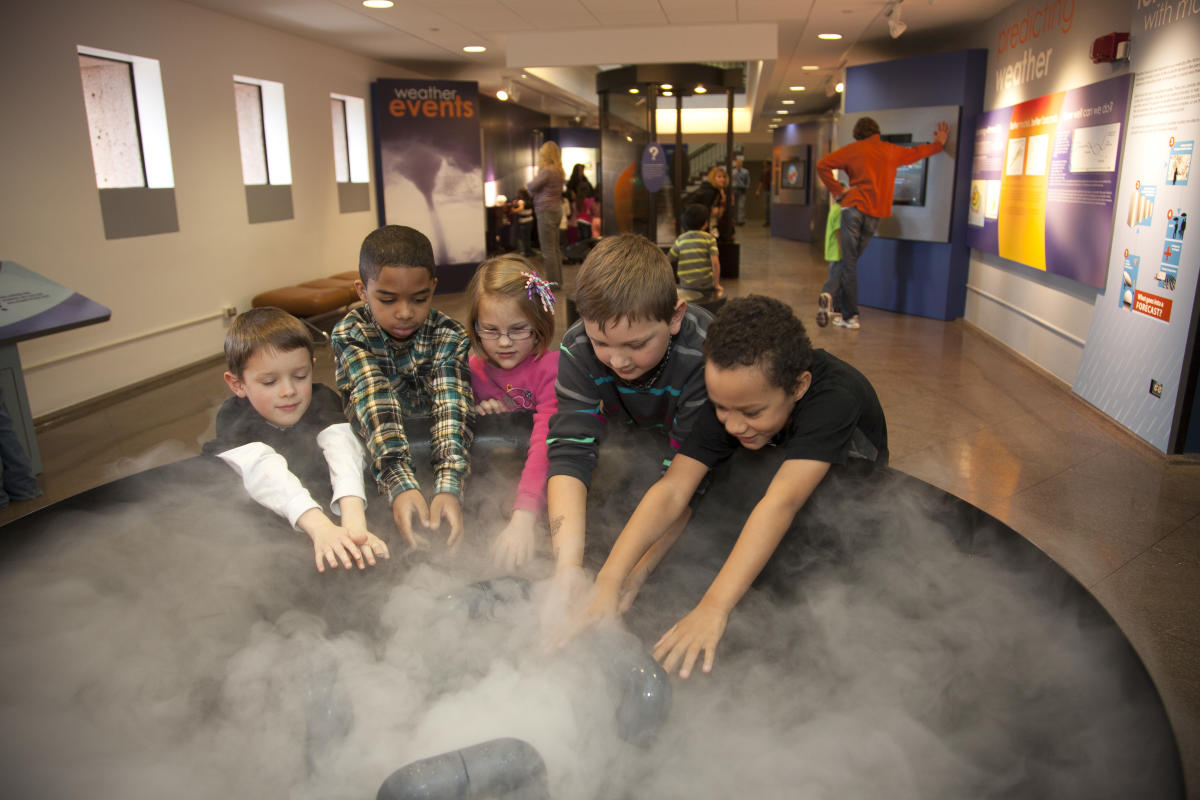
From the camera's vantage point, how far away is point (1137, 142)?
13.0ft

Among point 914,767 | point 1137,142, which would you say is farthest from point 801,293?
point 914,767

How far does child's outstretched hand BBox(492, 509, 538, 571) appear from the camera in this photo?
1752 millimetres

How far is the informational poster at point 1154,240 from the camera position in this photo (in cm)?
350

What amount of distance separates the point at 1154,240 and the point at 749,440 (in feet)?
10.9

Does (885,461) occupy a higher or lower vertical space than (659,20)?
lower

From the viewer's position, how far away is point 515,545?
1.75 m

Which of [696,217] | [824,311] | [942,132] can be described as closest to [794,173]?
[942,132]

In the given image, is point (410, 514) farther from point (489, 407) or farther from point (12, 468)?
A: point (12, 468)

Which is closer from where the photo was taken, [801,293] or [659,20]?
[659,20]

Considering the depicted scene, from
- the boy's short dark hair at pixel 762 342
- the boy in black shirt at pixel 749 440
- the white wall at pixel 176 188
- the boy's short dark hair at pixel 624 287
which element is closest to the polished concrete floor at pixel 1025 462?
the white wall at pixel 176 188

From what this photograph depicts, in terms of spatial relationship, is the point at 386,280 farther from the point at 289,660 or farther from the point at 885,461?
the point at 885,461

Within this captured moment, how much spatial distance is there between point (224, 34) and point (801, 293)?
18.9 feet

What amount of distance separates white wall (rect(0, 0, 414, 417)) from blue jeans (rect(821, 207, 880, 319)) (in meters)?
4.71

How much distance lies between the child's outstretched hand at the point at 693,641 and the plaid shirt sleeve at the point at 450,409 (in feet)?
2.35
